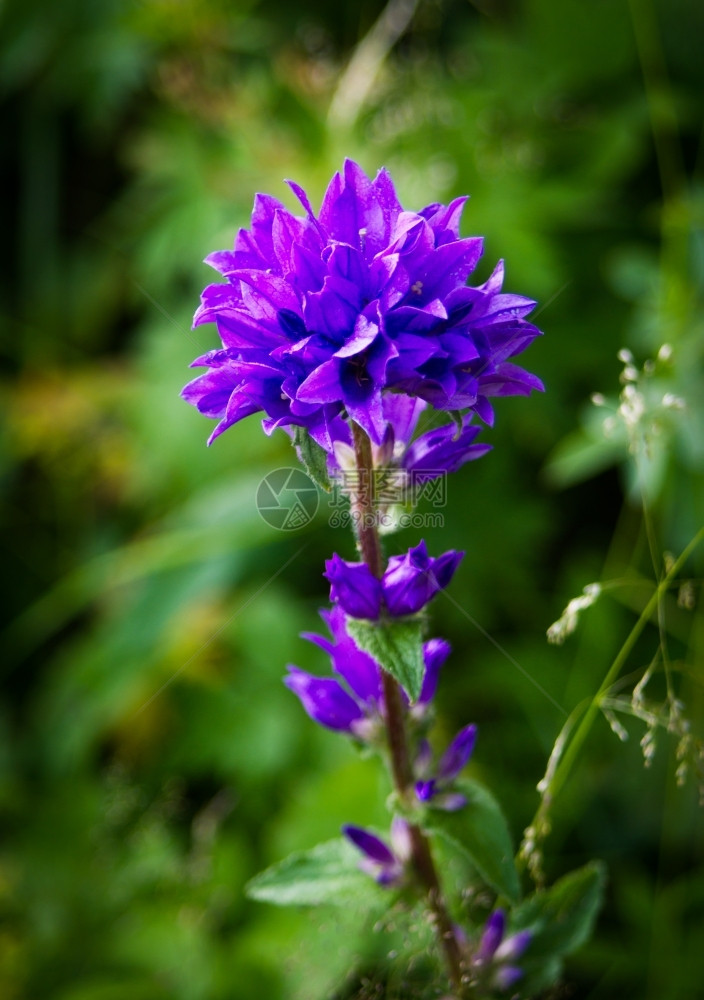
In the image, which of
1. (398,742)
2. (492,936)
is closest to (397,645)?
(398,742)

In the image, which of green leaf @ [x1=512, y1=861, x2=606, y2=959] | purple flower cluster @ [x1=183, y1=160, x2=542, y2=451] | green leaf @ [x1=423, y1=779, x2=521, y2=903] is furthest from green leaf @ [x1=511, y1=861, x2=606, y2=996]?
purple flower cluster @ [x1=183, y1=160, x2=542, y2=451]

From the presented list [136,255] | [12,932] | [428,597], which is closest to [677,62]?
[136,255]

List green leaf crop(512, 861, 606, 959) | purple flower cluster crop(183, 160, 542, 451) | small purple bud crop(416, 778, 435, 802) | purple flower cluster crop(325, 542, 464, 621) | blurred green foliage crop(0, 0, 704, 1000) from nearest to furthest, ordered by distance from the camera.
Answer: purple flower cluster crop(183, 160, 542, 451) → purple flower cluster crop(325, 542, 464, 621) → small purple bud crop(416, 778, 435, 802) → green leaf crop(512, 861, 606, 959) → blurred green foliage crop(0, 0, 704, 1000)

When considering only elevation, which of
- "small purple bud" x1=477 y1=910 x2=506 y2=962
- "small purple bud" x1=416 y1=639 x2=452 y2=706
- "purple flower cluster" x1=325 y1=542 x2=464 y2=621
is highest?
"purple flower cluster" x1=325 y1=542 x2=464 y2=621

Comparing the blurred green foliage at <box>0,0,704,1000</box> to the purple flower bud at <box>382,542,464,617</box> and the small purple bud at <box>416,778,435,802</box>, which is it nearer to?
the small purple bud at <box>416,778,435,802</box>

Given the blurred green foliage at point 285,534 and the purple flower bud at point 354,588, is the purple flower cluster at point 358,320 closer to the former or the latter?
the purple flower bud at point 354,588
